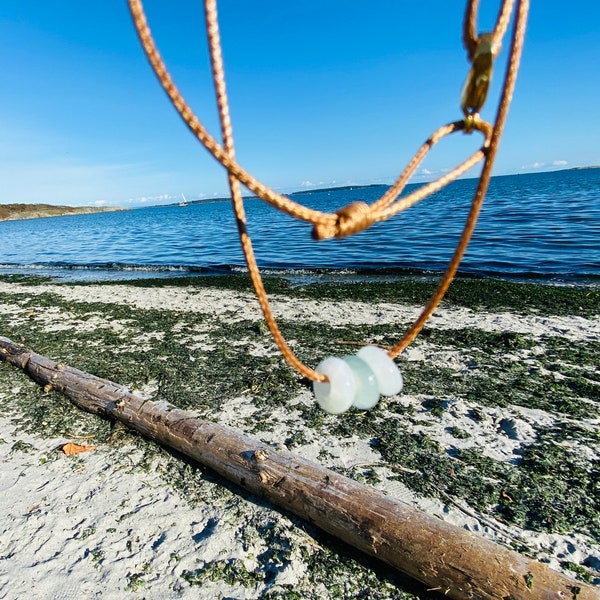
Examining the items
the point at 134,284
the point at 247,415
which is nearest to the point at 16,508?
the point at 247,415

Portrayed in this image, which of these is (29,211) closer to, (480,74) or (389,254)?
(389,254)

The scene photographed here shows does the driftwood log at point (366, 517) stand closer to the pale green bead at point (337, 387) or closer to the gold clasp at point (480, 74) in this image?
the pale green bead at point (337, 387)

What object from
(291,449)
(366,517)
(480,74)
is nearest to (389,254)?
(291,449)

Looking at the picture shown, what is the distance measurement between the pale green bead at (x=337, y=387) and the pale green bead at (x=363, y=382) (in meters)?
0.04

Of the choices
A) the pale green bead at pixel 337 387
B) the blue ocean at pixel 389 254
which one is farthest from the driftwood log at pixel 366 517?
the blue ocean at pixel 389 254

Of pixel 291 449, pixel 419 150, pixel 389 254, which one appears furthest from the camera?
pixel 389 254

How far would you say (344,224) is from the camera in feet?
4.19

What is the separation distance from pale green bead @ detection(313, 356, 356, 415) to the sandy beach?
1937 mm

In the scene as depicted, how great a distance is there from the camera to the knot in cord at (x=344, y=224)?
126 cm

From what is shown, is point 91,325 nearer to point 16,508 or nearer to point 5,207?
point 16,508

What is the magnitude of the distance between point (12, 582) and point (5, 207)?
512 ft

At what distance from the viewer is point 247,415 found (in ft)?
16.7

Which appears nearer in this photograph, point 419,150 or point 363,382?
point 419,150

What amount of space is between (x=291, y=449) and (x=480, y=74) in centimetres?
391
